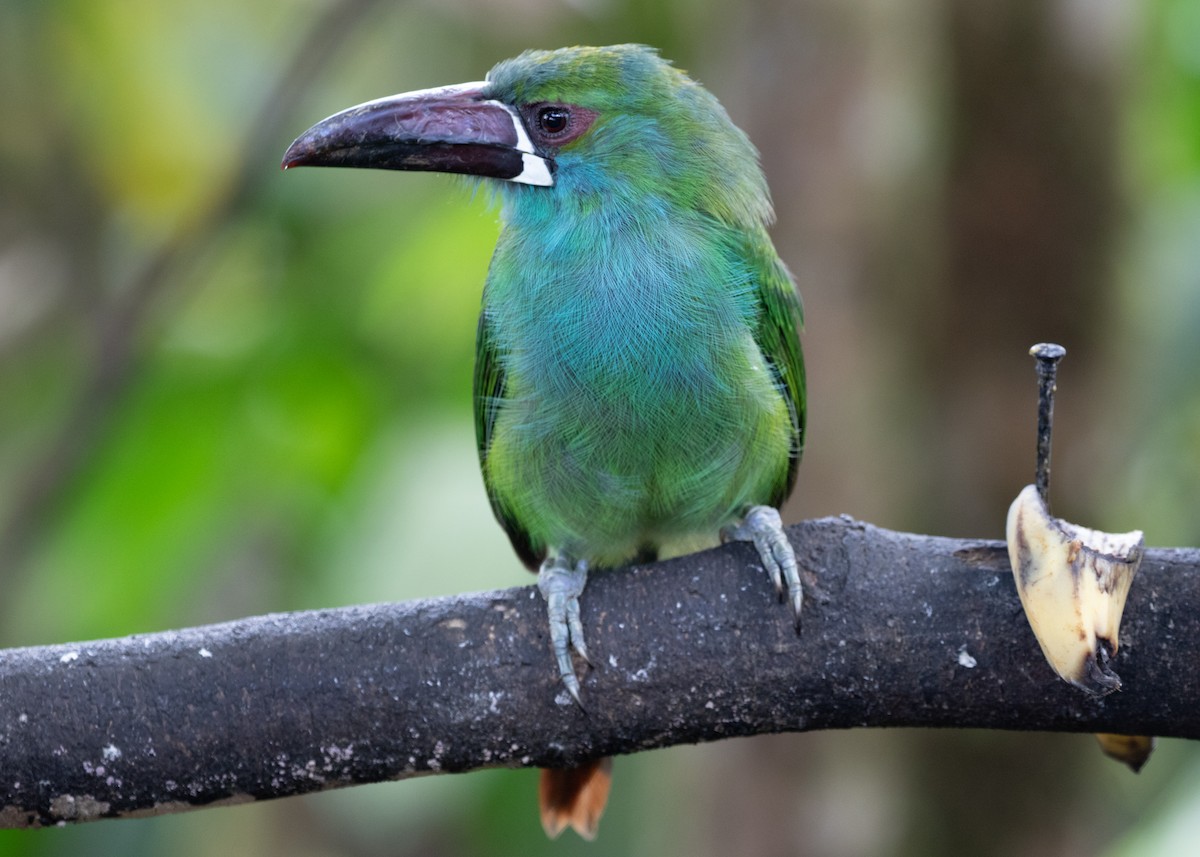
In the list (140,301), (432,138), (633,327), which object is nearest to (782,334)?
(633,327)

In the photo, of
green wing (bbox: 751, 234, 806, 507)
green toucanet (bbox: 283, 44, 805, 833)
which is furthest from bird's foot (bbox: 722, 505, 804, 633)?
green wing (bbox: 751, 234, 806, 507)

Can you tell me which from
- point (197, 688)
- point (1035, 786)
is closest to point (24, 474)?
point (197, 688)

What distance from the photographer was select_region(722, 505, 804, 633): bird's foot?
6.95 feet

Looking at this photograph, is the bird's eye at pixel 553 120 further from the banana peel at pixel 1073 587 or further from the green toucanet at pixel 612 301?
the banana peel at pixel 1073 587

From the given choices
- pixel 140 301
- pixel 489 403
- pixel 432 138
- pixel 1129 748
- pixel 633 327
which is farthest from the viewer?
pixel 140 301

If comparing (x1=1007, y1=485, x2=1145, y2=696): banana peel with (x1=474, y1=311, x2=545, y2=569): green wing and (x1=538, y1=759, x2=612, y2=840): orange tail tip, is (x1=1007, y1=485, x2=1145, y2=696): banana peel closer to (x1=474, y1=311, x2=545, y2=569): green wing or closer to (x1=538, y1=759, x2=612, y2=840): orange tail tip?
(x1=538, y1=759, x2=612, y2=840): orange tail tip

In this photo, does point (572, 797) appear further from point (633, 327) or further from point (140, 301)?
point (140, 301)

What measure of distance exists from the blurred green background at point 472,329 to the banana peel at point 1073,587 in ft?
5.98

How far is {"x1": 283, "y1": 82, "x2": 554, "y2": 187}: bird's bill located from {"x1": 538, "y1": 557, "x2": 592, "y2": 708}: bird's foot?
0.74 metres

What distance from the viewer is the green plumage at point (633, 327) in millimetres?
2518

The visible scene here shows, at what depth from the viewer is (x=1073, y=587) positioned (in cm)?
189

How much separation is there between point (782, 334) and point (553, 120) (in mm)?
598

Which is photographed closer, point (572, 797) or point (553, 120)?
point (572, 797)

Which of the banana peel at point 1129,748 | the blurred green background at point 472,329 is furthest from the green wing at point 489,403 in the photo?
the banana peel at point 1129,748
